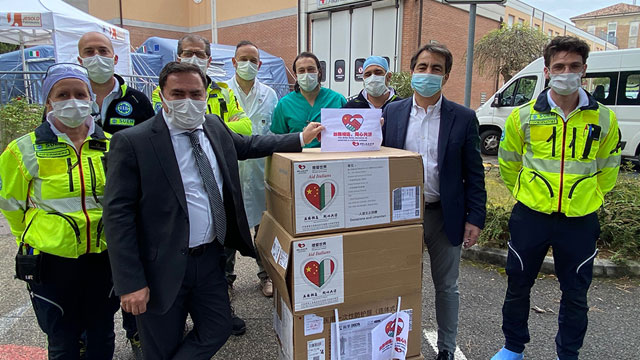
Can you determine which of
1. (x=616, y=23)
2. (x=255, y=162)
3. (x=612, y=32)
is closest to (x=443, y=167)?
(x=255, y=162)

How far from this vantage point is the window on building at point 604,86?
→ 9.22 metres

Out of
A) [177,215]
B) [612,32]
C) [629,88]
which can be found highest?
[612,32]

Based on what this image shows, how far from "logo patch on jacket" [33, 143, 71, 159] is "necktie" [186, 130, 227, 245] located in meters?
0.67

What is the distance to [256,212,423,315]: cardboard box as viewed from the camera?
1935 mm

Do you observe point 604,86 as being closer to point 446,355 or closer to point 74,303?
point 446,355

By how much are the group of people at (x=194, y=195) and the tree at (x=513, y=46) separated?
1374cm

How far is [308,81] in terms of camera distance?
3.29 metres

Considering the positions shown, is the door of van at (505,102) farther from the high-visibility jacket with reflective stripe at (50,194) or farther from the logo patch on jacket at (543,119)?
the high-visibility jacket with reflective stripe at (50,194)

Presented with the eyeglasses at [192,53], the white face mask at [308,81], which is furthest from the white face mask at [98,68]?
the white face mask at [308,81]

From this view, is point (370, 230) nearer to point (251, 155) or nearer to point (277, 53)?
point (251, 155)

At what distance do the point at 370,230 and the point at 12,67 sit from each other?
16.8 meters

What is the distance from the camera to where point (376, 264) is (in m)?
2.06

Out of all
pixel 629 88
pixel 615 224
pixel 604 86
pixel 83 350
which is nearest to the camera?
pixel 83 350

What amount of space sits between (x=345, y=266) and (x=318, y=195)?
1.26ft
